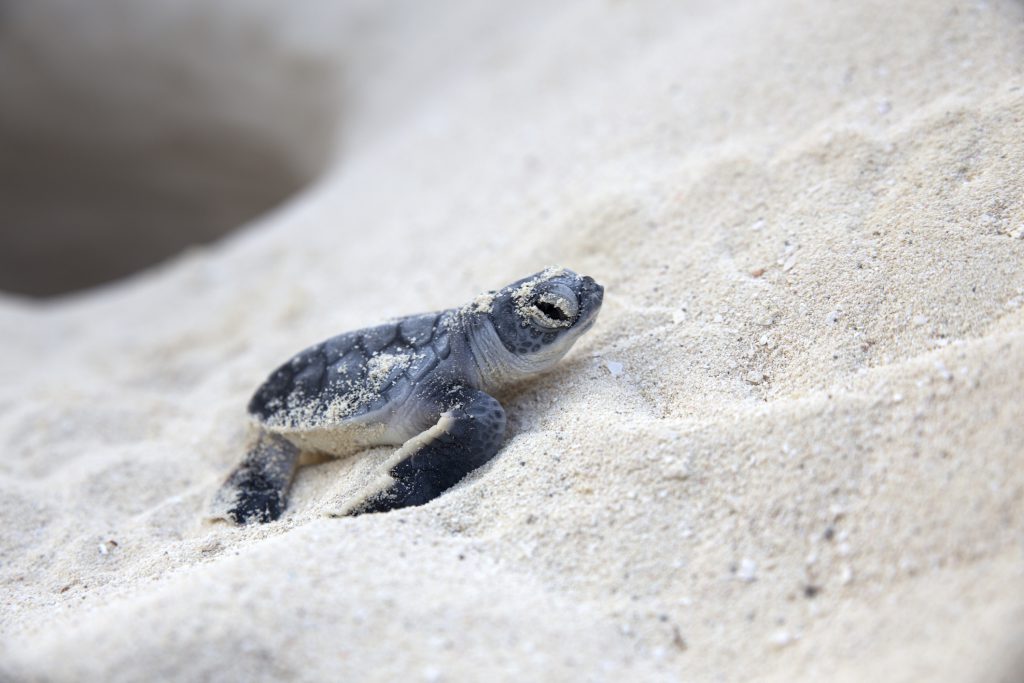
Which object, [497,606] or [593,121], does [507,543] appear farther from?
[593,121]

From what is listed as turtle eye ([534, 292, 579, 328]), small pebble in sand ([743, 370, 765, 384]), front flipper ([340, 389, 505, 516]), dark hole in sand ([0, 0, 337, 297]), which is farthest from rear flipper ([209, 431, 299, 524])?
dark hole in sand ([0, 0, 337, 297])

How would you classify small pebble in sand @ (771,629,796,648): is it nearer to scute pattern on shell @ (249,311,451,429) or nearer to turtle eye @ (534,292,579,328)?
turtle eye @ (534,292,579,328)

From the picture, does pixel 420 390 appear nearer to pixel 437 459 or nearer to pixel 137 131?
pixel 437 459

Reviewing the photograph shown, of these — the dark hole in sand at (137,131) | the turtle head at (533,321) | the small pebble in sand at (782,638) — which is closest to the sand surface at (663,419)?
the small pebble in sand at (782,638)

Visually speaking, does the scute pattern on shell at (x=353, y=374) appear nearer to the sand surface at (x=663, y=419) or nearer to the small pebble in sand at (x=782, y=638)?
the sand surface at (x=663, y=419)

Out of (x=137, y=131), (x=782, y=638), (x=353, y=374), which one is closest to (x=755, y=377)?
(x=782, y=638)

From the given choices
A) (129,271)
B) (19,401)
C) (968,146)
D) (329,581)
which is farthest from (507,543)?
(129,271)
